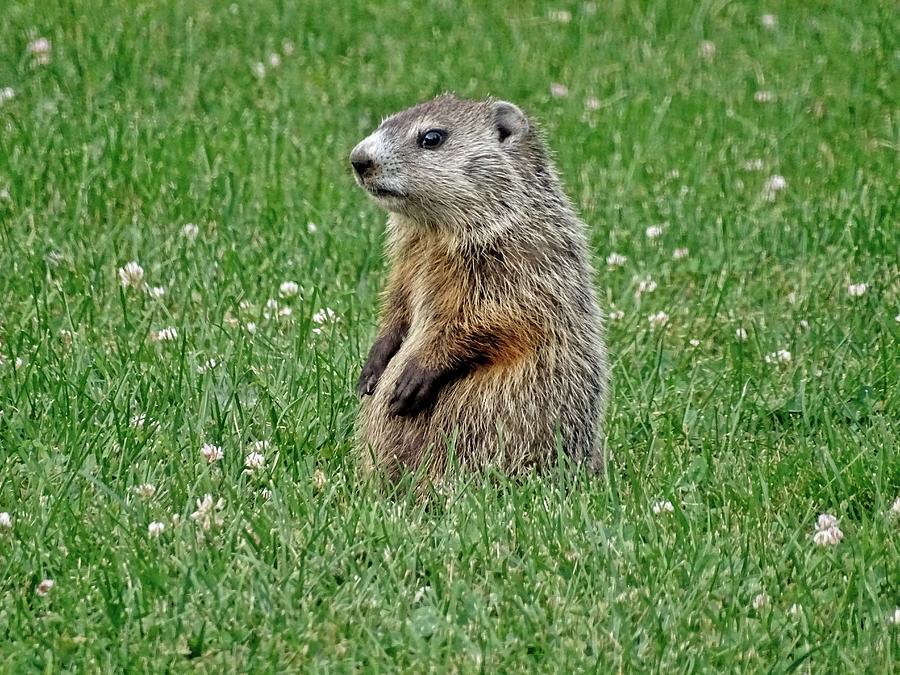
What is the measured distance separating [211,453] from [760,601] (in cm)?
172

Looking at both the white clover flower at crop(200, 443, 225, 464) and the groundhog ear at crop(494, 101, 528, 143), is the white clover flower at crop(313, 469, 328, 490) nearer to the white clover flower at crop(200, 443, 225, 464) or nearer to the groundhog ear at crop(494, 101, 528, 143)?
the white clover flower at crop(200, 443, 225, 464)

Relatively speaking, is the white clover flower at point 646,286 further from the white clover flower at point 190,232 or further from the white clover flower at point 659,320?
the white clover flower at point 190,232

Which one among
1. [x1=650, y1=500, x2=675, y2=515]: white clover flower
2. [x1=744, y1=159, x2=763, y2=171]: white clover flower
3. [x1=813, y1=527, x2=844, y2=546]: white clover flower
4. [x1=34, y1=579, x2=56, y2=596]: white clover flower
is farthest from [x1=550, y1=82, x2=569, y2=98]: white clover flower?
[x1=34, y1=579, x2=56, y2=596]: white clover flower

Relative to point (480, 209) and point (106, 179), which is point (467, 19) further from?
point (480, 209)

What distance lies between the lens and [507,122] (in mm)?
5129

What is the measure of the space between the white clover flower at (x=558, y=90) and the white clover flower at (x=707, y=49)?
104 centimetres

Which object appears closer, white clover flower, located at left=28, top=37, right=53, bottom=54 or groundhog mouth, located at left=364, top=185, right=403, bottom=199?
groundhog mouth, located at left=364, top=185, right=403, bottom=199

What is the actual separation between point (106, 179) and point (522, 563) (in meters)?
3.74

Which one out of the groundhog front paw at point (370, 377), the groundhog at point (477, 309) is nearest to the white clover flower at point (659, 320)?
the groundhog at point (477, 309)

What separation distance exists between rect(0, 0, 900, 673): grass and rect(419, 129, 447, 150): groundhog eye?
911 millimetres

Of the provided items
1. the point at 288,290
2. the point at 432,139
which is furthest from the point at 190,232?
the point at 432,139

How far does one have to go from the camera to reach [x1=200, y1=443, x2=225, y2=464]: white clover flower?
4.60 metres

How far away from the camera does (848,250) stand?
685 cm

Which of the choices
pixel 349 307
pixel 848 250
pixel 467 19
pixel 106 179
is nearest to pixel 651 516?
pixel 349 307
